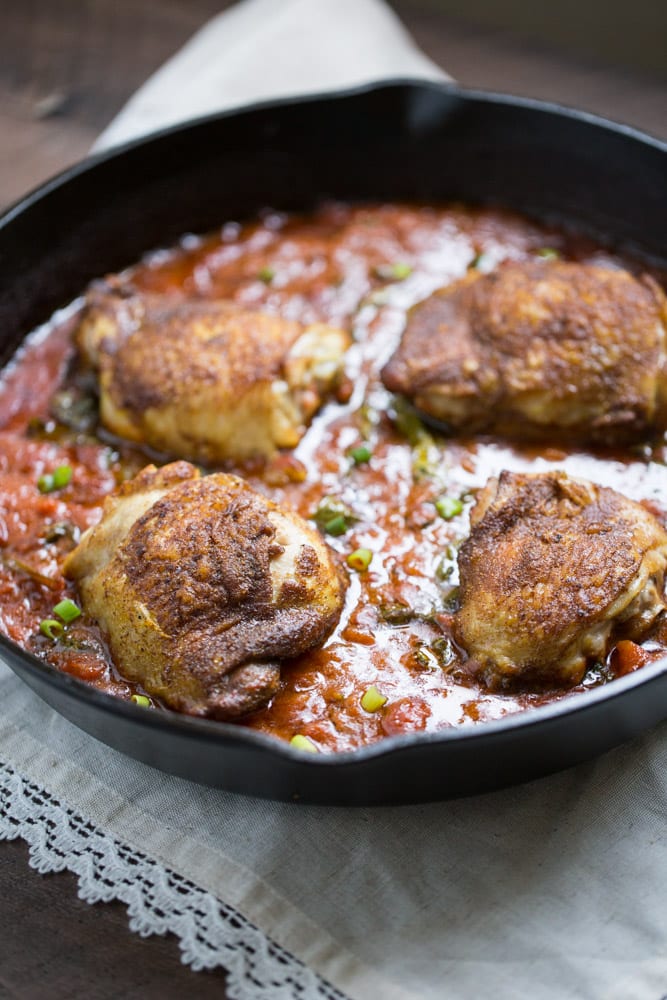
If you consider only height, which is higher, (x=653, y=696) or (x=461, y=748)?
(x=461, y=748)

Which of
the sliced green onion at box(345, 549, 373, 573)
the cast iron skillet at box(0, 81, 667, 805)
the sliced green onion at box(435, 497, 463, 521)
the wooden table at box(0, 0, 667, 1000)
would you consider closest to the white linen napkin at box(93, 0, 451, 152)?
the wooden table at box(0, 0, 667, 1000)

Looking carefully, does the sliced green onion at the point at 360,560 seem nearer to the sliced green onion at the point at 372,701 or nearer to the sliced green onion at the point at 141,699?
the sliced green onion at the point at 372,701

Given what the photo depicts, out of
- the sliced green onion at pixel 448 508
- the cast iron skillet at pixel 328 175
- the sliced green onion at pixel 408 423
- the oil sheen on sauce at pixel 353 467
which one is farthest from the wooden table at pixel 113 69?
the sliced green onion at pixel 448 508

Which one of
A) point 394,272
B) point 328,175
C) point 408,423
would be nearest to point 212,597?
point 408,423

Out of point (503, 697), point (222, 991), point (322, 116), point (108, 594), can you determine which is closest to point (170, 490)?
point (108, 594)

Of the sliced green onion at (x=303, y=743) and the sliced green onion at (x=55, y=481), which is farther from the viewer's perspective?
the sliced green onion at (x=55, y=481)

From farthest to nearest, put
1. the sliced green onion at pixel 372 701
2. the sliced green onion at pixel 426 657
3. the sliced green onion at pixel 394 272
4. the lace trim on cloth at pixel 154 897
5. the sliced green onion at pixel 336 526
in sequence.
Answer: the sliced green onion at pixel 394 272 < the sliced green onion at pixel 336 526 < the sliced green onion at pixel 426 657 < the sliced green onion at pixel 372 701 < the lace trim on cloth at pixel 154 897

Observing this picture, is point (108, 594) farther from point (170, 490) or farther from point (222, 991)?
point (222, 991)
